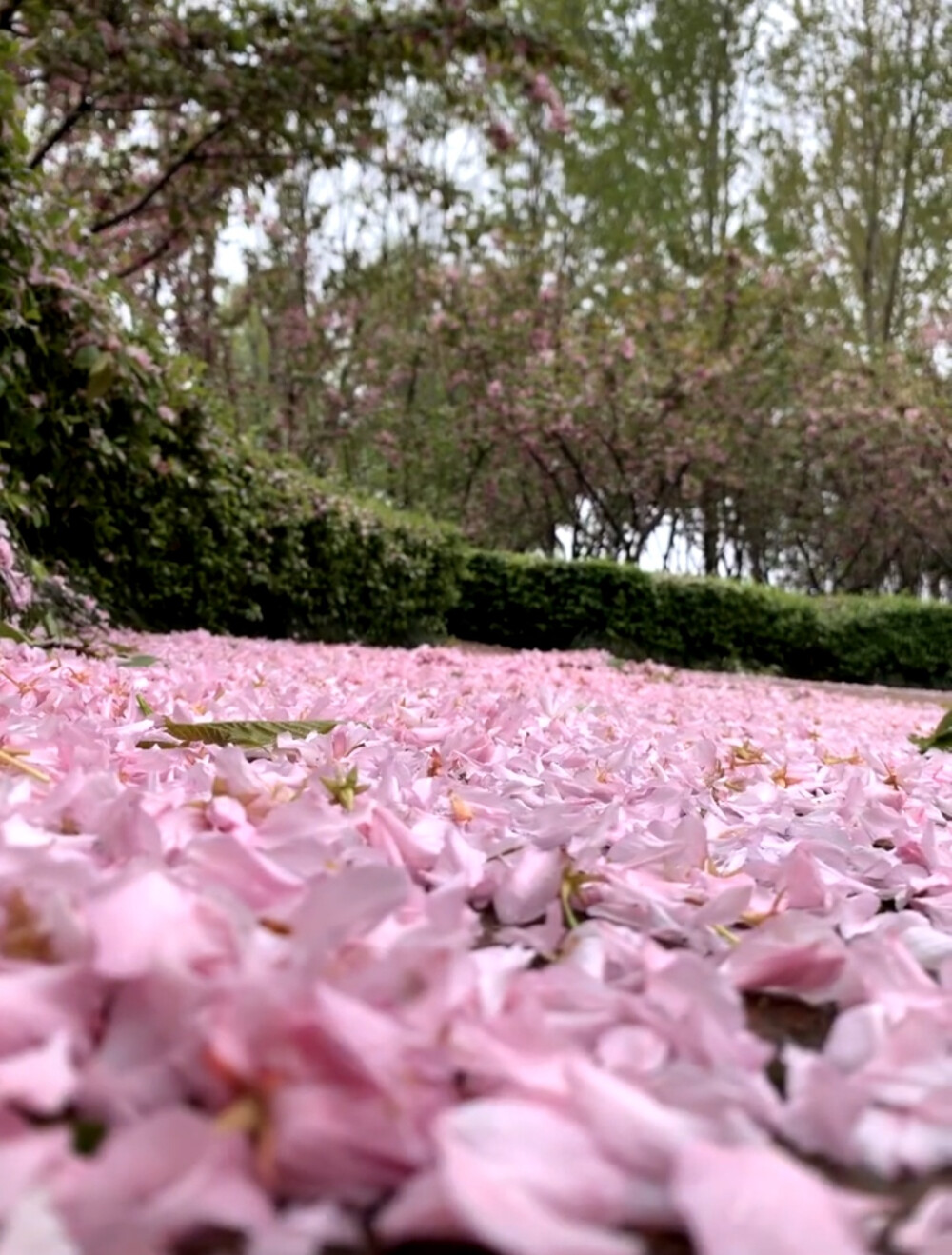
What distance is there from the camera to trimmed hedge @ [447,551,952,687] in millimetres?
11711

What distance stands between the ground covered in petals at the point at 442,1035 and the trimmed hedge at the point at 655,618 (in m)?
10.7

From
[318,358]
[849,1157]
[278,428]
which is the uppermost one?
[318,358]

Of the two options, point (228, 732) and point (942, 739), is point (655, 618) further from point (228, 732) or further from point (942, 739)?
point (228, 732)

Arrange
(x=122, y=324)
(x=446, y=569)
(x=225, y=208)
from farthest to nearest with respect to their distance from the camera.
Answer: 1. (x=446, y=569)
2. (x=225, y=208)
3. (x=122, y=324)

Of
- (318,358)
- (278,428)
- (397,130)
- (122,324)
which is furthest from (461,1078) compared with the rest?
(397,130)

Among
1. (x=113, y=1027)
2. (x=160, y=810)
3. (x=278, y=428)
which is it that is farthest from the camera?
(x=278, y=428)

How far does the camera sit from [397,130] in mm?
14883

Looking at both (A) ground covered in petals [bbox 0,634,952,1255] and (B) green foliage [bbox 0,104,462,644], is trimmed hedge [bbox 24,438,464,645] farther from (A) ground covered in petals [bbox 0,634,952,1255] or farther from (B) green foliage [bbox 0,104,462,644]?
(A) ground covered in petals [bbox 0,634,952,1255]

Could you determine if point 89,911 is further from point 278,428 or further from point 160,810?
point 278,428

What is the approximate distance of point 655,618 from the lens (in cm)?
1170

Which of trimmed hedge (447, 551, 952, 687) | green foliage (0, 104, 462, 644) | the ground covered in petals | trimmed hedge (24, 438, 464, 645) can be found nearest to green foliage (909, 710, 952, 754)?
the ground covered in petals

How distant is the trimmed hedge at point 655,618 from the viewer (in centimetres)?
1171

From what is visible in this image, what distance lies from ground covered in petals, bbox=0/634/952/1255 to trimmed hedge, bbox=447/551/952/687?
35.0 feet

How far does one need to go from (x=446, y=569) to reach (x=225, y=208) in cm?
373
